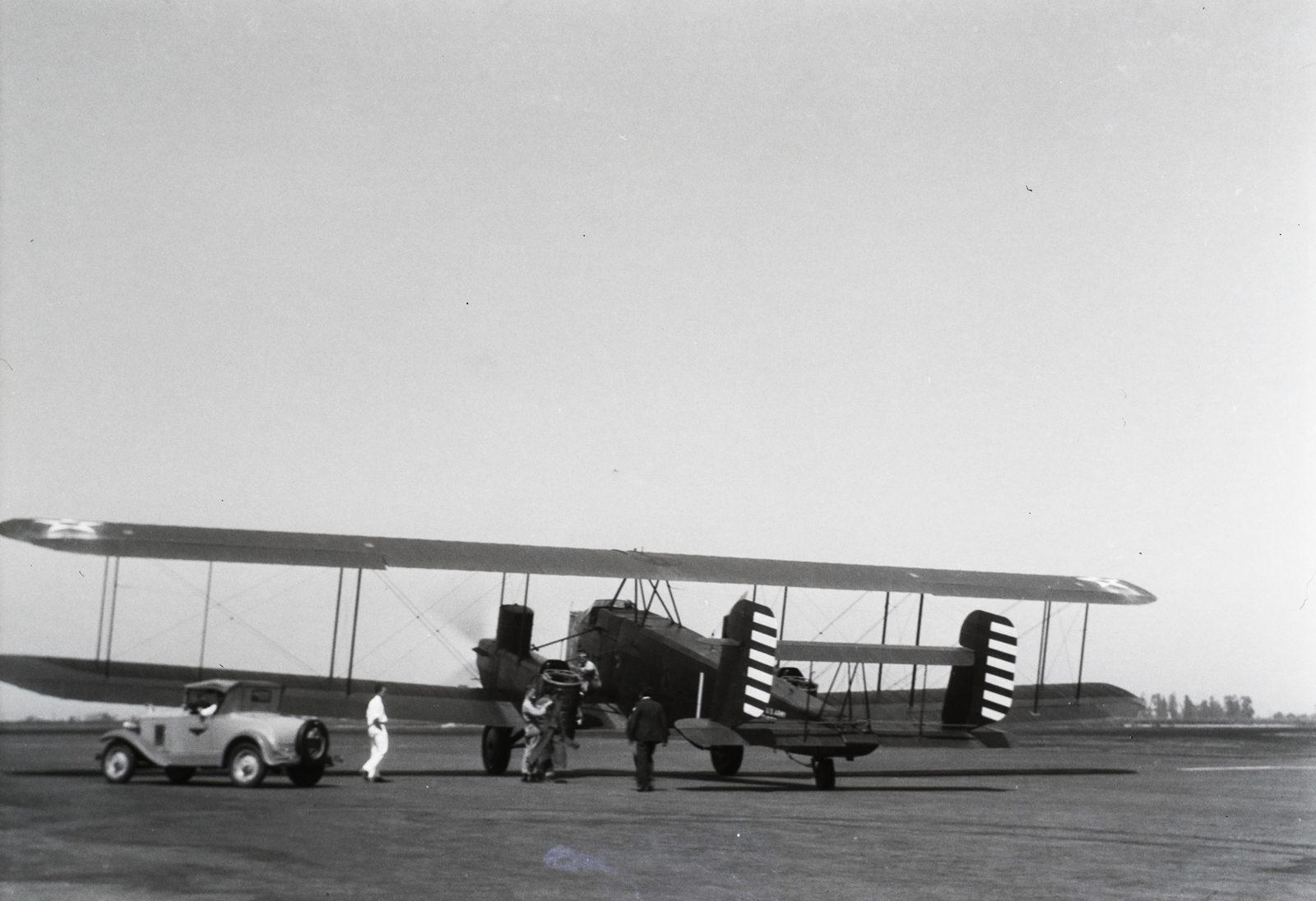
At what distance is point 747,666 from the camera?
18.4m

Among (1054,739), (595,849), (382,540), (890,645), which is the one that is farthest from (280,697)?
(1054,739)

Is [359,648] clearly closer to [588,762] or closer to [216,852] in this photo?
[216,852]

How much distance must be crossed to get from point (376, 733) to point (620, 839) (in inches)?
218

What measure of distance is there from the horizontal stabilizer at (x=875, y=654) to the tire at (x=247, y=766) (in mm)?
7440

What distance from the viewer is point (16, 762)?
52.1 ft

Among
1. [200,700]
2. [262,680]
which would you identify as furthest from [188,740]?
[262,680]

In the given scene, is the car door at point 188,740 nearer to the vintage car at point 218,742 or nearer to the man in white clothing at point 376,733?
the vintage car at point 218,742

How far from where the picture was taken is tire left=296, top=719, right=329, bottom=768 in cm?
1448

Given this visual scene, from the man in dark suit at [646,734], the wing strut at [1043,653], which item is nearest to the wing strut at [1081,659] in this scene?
the wing strut at [1043,653]

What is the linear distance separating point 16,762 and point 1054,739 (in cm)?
4172

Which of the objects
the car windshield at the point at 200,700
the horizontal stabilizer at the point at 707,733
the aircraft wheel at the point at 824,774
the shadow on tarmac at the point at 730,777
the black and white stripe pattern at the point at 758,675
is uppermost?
the black and white stripe pattern at the point at 758,675

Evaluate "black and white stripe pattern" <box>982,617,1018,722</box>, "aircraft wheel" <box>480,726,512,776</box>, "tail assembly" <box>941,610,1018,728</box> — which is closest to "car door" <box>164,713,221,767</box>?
"aircraft wheel" <box>480,726,512,776</box>

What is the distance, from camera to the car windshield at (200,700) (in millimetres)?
14375

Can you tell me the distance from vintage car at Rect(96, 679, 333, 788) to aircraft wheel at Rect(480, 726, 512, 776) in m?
5.49
